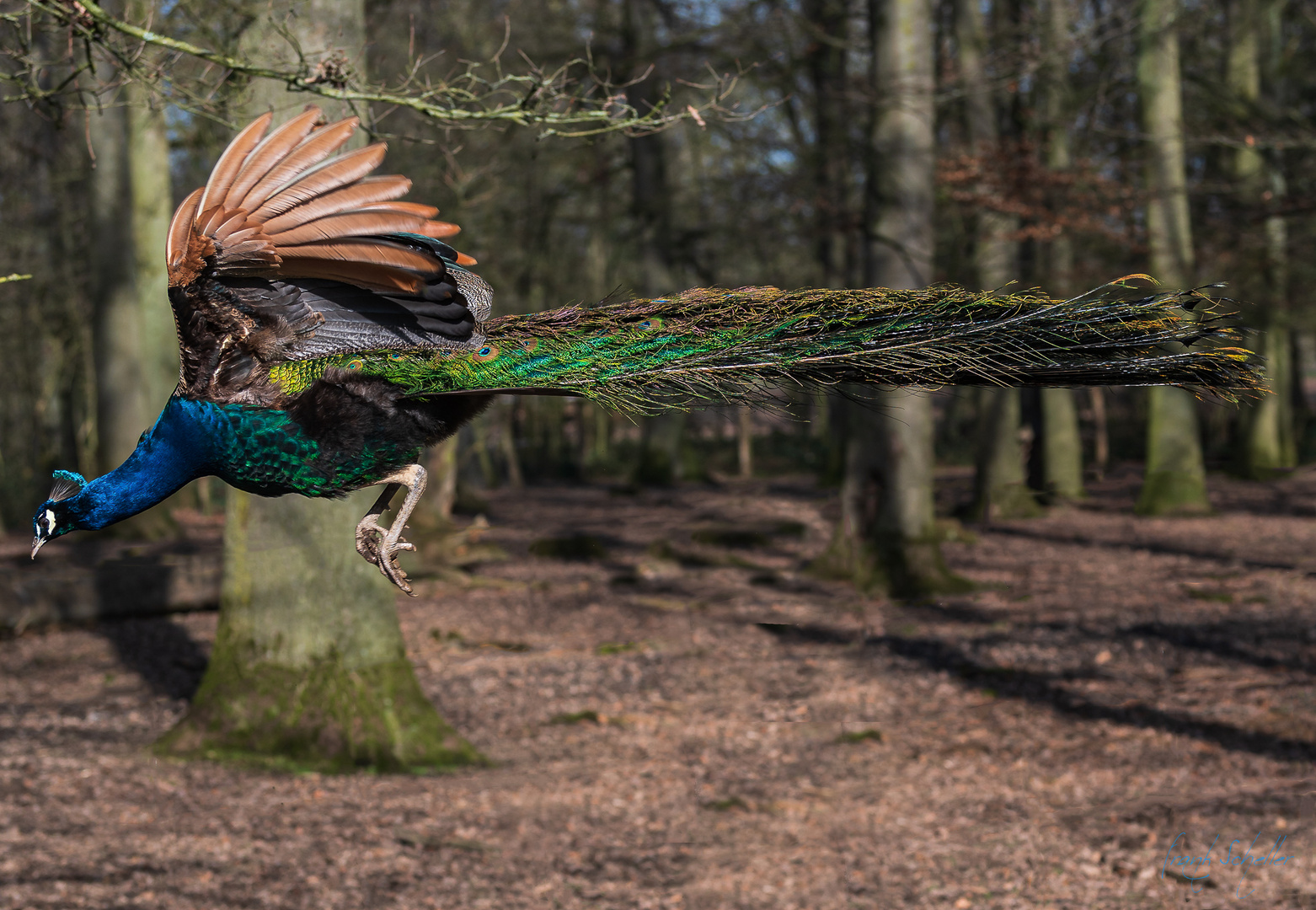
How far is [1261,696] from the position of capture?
8.31m

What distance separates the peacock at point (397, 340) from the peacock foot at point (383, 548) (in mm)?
21

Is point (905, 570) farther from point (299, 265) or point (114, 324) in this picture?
point (114, 324)

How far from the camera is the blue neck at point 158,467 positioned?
2.55 meters

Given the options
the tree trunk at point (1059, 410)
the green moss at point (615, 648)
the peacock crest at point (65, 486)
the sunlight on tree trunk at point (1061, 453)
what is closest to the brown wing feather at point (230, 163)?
the peacock crest at point (65, 486)

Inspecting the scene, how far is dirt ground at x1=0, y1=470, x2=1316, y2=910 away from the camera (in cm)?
604

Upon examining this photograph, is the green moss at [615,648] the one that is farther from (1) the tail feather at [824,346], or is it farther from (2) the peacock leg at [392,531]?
(1) the tail feather at [824,346]

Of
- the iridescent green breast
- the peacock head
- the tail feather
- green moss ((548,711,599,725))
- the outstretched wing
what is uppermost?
the outstretched wing

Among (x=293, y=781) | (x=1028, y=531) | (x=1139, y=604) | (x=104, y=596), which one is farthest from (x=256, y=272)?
(x=1028, y=531)

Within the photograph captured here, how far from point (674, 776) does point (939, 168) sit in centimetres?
984

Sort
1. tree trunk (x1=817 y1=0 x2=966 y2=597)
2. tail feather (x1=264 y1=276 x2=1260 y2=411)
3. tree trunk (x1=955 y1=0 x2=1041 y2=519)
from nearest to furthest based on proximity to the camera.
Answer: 1. tail feather (x1=264 y1=276 x2=1260 y2=411)
2. tree trunk (x1=817 y1=0 x2=966 y2=597)
3. tree trunk (x1=955 y1=0 x2=1041 y2=519)

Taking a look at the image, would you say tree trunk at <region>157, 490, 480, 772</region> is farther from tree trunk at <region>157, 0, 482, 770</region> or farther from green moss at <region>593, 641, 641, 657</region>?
green moss at <region>593, 641, 641, 657</region>

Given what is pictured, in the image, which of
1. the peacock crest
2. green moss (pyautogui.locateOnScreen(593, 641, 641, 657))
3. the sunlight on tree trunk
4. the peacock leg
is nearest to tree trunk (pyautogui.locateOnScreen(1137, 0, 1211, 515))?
the sunlight on tree trunk

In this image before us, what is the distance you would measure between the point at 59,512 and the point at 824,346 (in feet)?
5.80

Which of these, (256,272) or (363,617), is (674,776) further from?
(256,272)
